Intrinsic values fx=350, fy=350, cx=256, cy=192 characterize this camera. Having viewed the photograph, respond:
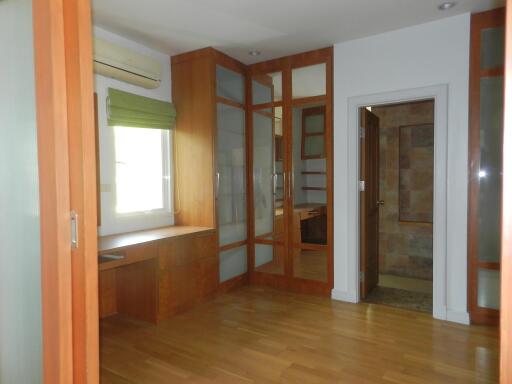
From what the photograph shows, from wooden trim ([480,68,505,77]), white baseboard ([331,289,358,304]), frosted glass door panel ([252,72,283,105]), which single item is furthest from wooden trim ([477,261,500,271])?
frosted glass door panel ([252,72,283,105])

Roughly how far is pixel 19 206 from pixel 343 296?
10.2 ft

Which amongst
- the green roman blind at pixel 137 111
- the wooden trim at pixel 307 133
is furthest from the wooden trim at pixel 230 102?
the wooden trim at pixel 307 133

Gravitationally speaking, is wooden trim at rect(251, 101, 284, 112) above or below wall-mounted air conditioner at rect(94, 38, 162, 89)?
below

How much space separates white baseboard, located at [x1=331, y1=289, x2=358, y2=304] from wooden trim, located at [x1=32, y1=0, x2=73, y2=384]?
2919 mm

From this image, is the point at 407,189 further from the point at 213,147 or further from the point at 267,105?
the point at 213,147

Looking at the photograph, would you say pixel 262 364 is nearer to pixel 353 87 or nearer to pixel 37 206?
pixel 37 206

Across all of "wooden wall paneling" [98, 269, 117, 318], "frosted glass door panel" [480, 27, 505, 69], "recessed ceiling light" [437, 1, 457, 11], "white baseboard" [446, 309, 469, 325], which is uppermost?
"recessed ceiling light" [437, 1, 457, 11]

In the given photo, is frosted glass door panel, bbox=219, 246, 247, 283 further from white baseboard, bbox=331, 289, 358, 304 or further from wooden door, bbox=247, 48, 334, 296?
white baseboard, bbox=331, 289, 358, 304

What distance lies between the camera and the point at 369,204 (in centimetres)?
389

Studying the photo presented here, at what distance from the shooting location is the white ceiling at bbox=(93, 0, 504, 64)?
2777 mm

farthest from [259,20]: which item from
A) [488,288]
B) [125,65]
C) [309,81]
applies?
[488,288]

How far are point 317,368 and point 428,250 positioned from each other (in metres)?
3.08

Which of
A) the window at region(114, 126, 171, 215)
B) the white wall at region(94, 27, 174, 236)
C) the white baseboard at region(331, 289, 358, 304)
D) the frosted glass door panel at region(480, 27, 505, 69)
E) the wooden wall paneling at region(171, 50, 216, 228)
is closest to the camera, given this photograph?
the frosted glass door panel at region(480, 27, 505, 69)

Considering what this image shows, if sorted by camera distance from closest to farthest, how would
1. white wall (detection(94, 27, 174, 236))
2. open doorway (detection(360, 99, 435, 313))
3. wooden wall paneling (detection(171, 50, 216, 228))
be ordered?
white wall (detection(94, 27, 174, 236)) < wooden wall paneling (detection(171, 50, 216, 228)) < open doorway (detection(360, 99, 435, 313))
